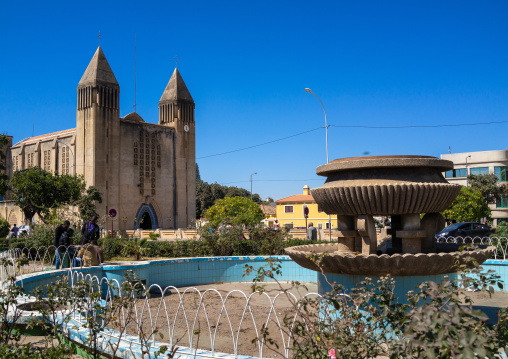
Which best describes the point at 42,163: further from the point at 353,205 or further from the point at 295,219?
the point at 353,205

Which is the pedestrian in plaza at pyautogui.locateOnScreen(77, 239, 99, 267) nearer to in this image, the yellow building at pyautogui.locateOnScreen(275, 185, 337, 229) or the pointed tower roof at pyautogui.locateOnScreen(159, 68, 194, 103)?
the pointed tower roof at pyautogui.locateOnScreen(159, 68, 194, 103)

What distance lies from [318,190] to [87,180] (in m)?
33.8

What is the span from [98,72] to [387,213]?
3680cm

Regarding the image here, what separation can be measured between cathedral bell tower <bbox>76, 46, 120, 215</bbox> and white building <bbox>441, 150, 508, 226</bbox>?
29797mm

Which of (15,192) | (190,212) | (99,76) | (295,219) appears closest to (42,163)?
(15,192)

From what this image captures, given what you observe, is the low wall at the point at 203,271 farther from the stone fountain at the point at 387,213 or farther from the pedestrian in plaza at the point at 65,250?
the stone fountain at the point at 387,213

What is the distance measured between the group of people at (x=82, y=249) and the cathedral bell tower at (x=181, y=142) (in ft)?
107

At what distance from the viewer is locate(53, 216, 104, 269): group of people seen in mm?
10148

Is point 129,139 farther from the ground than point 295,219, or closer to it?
farther from the ground

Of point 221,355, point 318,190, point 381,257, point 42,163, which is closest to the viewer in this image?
point 221,355

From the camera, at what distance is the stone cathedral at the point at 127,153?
37.8 metres

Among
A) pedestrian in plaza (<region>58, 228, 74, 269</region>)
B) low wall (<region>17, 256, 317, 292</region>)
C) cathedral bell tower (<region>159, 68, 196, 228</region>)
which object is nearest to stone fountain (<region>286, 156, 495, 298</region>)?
low wall (<region>17, 256, 317, 292</region>)

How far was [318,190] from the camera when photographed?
→ 679 centimetres

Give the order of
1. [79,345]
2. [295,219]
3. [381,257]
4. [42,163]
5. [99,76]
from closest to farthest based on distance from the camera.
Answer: [79,345] → [381,257] → [99,76] → [42,163] → [295,219]
